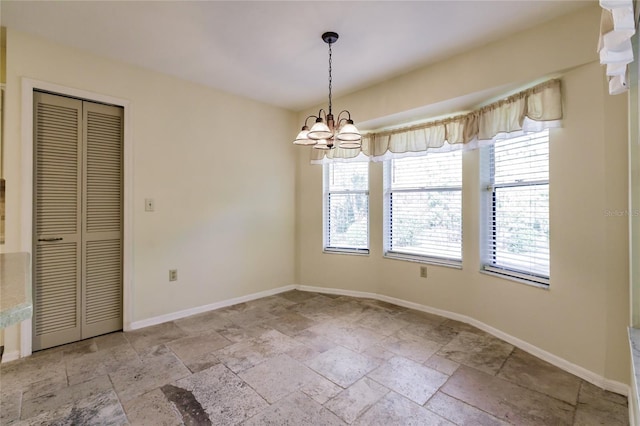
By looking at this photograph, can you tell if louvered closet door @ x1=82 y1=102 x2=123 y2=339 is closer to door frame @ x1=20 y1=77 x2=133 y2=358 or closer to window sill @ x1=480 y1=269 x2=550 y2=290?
door frame @ x1=20 y1=77 x2=133 y2=358

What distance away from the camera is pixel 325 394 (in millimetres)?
2004

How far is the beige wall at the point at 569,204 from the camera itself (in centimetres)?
Answer: 205

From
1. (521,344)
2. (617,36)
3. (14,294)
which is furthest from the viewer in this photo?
(521,344)

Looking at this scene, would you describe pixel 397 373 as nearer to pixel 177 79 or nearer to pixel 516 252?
pixel 516 252

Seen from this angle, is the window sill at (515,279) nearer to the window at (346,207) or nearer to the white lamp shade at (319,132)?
the window at (346,207)

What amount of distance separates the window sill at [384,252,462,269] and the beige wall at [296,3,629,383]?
9cm

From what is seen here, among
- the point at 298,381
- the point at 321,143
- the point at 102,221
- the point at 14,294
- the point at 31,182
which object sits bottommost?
the point at 298,381

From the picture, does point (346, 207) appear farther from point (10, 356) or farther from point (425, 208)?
point (10, 356)

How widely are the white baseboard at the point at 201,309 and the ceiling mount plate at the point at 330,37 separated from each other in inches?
123

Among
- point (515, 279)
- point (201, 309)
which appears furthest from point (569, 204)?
point (201, 309)

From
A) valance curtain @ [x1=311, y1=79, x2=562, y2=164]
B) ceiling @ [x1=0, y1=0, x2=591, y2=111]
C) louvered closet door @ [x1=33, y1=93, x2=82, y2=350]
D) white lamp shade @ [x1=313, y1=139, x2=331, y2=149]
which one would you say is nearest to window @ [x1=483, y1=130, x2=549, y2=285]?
valance curtain @ [x1=311, y1=79, x2=562, y2=164]

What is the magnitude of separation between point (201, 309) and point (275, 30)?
3043 mm

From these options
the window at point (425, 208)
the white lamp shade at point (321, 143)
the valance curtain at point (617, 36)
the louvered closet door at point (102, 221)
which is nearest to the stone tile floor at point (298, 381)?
the louvered closet door at point (102, 221)

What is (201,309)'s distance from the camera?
3.56 meters
